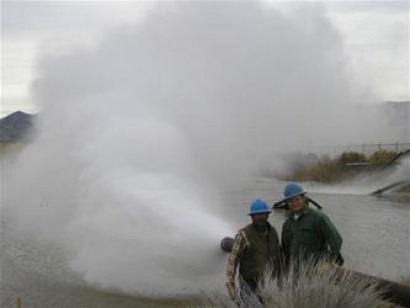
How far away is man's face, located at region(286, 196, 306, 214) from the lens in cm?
625

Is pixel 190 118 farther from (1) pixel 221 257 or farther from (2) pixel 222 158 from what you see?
(1) pixel 221 257

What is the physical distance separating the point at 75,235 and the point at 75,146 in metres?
4.29

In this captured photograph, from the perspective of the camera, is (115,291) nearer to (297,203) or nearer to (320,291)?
(297,203)

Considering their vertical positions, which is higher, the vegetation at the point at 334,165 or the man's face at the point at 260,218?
the vegetation at the point at 334,165

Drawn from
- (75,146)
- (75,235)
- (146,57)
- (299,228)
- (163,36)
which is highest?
(163,36)

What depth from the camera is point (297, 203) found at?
6258mm

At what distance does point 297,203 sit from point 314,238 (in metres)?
0.40

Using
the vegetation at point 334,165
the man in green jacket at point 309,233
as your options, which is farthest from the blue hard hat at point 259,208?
the vegetation at point 334,165

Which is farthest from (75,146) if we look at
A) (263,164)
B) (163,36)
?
(263,164)

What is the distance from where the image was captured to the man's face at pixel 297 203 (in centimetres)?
625

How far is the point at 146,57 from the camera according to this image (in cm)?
2477

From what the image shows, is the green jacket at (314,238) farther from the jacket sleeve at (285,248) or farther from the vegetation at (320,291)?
the vegetation at (320,291)

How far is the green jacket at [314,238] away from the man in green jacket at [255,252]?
214mm

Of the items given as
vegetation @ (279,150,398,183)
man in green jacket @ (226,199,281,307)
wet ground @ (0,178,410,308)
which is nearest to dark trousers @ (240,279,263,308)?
man in green jacket @ (226,199,281,307)
